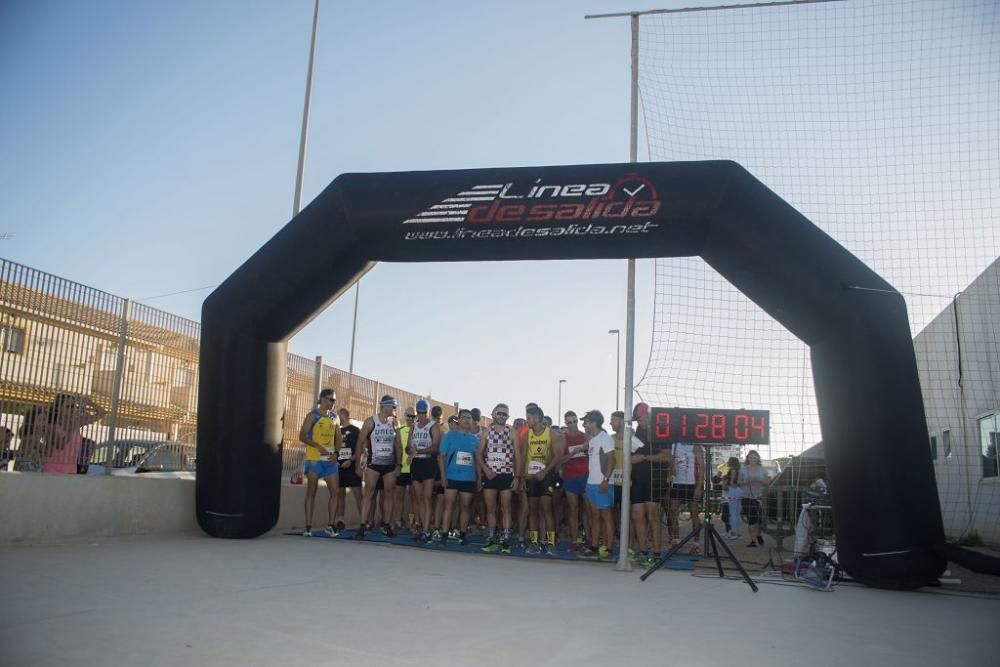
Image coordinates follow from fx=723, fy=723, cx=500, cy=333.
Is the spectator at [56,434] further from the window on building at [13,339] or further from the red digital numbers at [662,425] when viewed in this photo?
the red digital numbers at [662,425]

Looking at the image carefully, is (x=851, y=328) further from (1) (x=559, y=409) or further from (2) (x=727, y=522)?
(1) (x=559, y=409)

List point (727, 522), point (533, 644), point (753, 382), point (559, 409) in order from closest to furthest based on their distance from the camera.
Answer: point (533, 644)
point (753, 382)
point (727, 522)
point (559, 409)

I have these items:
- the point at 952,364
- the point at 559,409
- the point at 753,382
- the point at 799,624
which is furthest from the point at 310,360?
the point at 559,409

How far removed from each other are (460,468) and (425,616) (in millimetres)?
4883

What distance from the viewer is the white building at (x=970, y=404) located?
34.3 feet

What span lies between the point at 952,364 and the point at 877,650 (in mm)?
9742

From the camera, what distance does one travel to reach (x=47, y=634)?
342cm

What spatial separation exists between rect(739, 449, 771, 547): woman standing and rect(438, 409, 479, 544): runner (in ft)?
17.3

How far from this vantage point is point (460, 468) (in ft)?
30.6

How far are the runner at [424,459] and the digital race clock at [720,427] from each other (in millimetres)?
3825

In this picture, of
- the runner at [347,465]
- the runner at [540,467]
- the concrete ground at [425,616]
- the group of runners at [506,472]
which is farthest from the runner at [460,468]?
the concrete ground at [425,616]

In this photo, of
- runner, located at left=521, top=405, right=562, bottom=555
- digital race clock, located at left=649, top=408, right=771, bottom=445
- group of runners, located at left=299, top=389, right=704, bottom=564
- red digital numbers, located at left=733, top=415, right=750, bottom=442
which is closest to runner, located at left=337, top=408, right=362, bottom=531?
group of runners, located at left=299, top=389, right=704, bottom=564

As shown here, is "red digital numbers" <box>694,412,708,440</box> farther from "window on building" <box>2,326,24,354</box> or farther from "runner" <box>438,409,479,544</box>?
"window on building" <box>2,326,24,354</box>

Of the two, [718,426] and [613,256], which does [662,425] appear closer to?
[718,426]
